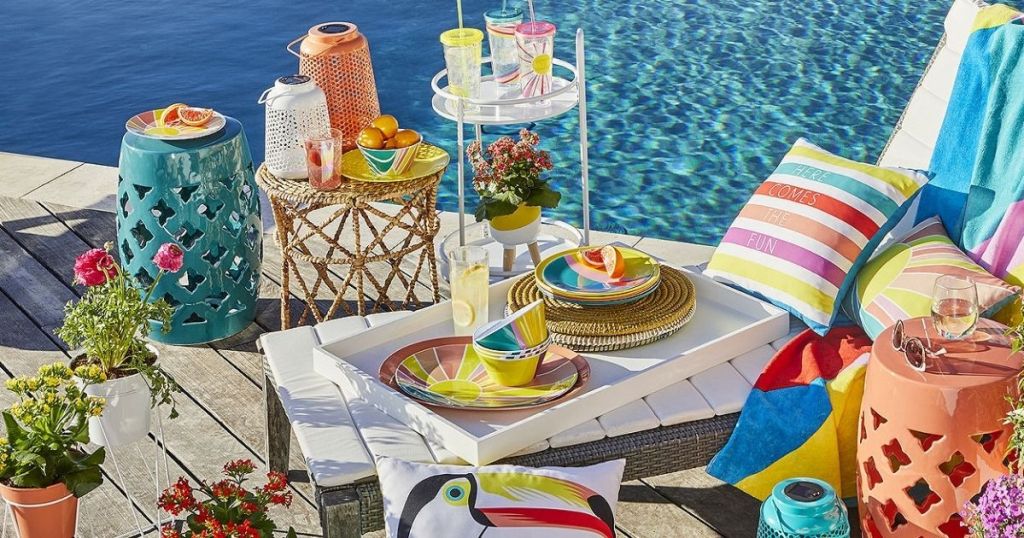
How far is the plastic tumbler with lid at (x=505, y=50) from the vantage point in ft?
10.9

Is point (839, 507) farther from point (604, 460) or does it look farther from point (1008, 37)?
point (1008, 37)

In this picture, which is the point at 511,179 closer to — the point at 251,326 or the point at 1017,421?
the point at 251,326

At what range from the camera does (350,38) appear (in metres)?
3.41

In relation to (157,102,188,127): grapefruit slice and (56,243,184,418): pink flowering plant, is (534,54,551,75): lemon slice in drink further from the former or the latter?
(56,243,184,418): pink flowering plant

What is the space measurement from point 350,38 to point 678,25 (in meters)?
3.46

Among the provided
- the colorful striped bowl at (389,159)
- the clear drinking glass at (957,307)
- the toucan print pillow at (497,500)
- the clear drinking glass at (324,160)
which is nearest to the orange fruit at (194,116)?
the clear drinking glass at (324,160)

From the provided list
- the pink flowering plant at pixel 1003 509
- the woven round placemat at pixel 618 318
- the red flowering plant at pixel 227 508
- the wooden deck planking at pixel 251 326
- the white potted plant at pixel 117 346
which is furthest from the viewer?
the wooden deck planking at pixel 251 326

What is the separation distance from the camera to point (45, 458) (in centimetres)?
213

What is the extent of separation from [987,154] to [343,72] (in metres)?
1.60

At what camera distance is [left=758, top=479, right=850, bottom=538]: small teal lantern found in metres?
2.21

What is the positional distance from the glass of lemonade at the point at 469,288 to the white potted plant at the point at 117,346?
56cm

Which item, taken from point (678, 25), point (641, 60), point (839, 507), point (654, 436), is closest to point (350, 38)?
point (654, 436)

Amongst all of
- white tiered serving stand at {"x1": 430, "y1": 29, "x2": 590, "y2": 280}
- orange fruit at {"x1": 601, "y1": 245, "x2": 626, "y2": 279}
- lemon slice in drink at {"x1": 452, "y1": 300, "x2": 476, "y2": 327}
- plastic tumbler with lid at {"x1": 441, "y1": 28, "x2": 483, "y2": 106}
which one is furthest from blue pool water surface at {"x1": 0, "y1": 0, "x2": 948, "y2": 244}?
lemon slice in drink at {"x1": 452, "y1": 300, "x2": 476, "y2": 327}

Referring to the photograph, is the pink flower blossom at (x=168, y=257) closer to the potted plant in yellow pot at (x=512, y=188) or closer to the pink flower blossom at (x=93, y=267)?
the pink flower blossom at (x=93, y=267)
